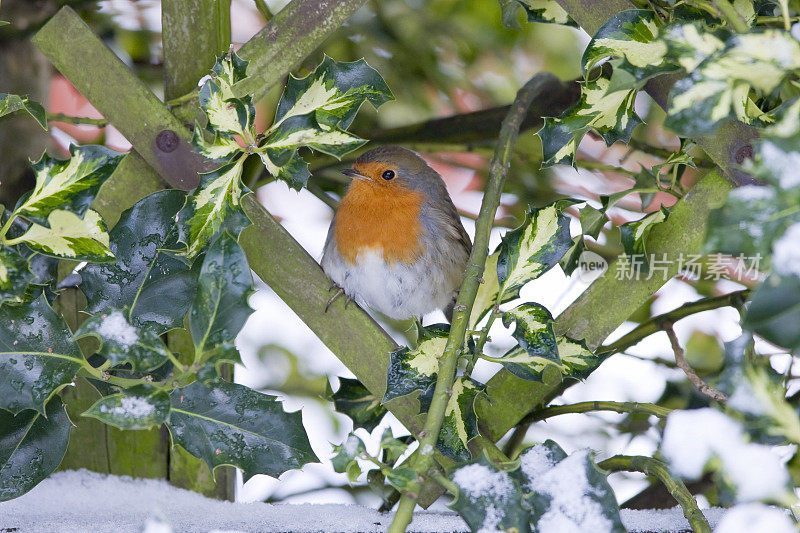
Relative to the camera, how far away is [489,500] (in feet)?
2.48

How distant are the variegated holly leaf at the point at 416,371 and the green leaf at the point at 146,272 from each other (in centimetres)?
28

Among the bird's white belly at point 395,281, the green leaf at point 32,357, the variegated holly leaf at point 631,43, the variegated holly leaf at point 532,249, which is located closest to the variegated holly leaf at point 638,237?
the variegated holly leaf at point 532,249

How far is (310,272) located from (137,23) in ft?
4.09

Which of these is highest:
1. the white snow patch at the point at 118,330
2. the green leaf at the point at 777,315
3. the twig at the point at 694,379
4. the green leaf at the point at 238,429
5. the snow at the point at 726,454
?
the white snow patch at the point at 118,330

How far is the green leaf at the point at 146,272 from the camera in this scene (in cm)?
101

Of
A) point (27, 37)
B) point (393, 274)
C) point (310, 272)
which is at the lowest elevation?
point (393, 274)

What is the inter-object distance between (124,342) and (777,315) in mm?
616

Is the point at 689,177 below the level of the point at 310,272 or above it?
below

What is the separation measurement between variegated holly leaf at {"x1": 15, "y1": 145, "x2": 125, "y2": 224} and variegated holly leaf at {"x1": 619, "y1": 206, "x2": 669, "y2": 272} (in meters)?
0.68

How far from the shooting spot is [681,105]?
0.74 metres

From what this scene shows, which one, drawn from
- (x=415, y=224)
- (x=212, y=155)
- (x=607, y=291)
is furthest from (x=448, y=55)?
(x=212, y=155)

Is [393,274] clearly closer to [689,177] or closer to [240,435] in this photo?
[240,435]

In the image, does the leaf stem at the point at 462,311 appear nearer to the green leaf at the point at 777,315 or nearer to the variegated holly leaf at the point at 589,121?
the variegated holly leaf at the point at 589,121

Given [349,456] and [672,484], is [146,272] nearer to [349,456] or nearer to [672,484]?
[349,456]
